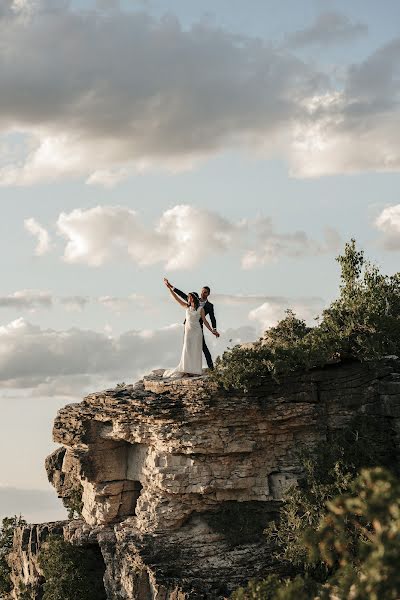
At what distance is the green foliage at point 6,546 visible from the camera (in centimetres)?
4884

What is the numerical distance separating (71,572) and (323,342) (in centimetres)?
1662

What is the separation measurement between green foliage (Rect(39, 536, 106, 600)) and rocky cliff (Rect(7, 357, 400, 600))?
3.03 m

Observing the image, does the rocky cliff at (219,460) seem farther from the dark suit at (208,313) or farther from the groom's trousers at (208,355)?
the dark suit at (208,313)

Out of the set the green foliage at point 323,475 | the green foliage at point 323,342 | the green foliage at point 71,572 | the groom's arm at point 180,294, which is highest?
the groom's arm at point 180,294

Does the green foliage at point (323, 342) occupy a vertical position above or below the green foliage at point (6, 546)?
above

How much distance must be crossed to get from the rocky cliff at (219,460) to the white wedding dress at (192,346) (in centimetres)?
105

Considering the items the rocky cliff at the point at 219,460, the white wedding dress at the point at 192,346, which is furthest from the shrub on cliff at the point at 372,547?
the white wedding dress at the point at 192,346

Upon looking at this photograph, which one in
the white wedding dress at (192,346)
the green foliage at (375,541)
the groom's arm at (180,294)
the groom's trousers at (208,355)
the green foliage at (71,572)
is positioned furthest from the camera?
the green foliage at (71,572)

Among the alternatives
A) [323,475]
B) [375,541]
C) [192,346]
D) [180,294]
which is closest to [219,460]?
[323,475]

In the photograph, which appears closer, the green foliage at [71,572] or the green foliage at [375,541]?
the green foliage at [375,541]

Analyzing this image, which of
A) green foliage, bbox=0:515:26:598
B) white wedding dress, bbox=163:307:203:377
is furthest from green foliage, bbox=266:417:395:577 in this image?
green foliage, bbox=0:515:26:598

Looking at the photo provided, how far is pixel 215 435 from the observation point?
117ft

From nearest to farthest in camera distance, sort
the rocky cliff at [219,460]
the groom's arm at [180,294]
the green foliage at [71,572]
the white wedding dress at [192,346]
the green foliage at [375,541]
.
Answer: the green foliage at [375,541], the rocky cliff at [219,460], the white wedding dress at [192,346], the groom's arm at [180,294], the green foliage at [71,572]

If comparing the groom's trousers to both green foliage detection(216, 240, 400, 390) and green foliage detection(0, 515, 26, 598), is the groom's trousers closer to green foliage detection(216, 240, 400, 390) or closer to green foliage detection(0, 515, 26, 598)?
green foliage detection(216, 240, 400, 390)
